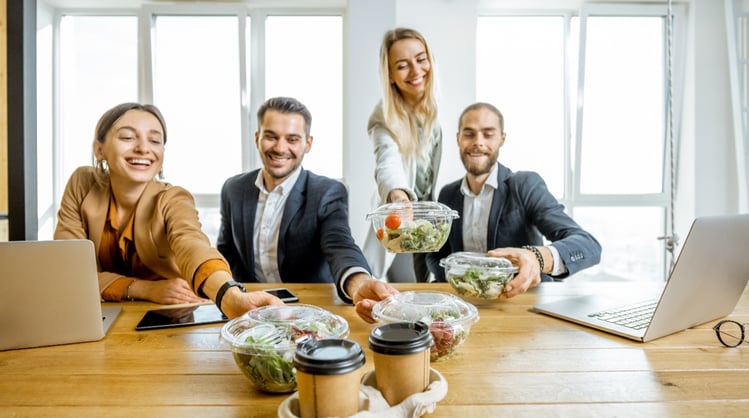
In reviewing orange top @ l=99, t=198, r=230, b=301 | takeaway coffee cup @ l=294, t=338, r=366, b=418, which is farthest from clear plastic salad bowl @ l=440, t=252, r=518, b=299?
orange top @ l=99, t=198, r=230, b=301

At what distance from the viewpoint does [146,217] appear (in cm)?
168

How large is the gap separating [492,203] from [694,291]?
1080mm

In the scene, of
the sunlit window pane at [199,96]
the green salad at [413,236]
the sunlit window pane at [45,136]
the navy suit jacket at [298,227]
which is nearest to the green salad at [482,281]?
the green salad at [413,236]

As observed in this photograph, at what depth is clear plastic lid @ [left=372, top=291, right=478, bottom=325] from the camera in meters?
1.04

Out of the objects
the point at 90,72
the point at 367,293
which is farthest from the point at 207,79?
the point at 367,293

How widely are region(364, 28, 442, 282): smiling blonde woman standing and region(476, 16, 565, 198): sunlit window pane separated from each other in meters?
1.74

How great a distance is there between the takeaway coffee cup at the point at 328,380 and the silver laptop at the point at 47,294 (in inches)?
25.1

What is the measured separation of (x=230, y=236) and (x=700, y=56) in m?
3.55

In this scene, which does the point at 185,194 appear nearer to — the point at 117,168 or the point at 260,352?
the point at 117,168

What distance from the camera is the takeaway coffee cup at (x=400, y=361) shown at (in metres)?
0.76

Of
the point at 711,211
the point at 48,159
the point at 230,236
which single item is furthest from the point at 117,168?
the point at 711,211

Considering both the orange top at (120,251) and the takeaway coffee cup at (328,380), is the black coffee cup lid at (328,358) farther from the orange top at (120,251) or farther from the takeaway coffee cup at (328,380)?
the orange top at (120,251)

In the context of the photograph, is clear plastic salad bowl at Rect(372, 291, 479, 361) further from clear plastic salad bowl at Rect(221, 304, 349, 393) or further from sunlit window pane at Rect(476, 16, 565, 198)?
sunlit window pane at Rect(476, 16, 565, 198)

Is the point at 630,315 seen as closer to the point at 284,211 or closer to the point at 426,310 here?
the point at 426,310
